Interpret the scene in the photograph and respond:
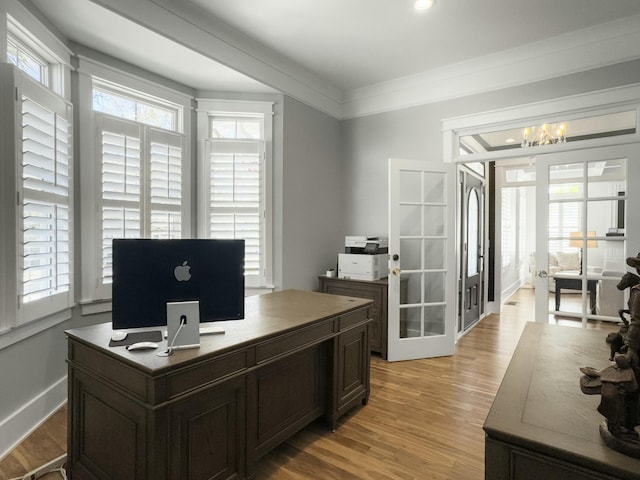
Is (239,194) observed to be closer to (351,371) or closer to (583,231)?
(351,371)

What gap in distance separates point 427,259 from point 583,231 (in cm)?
140

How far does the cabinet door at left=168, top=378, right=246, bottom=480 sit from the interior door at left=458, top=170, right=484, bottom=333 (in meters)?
3.59

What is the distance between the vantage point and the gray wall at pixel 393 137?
333 centimetres

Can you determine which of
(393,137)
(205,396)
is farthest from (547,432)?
(393,137)

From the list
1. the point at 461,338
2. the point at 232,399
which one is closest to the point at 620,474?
the point at 232,399

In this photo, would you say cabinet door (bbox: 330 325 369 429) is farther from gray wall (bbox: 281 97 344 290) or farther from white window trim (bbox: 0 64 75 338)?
white window trim (bbox: 0 64 75 338)

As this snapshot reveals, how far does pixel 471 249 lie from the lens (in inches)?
197

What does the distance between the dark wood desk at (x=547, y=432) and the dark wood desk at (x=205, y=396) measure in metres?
1.11

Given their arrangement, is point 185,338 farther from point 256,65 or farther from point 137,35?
point 256,65

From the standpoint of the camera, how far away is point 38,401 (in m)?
2.46

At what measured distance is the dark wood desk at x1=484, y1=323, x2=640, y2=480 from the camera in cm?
81

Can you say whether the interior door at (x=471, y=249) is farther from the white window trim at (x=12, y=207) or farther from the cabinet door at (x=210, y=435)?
the white window trim at (x=12, y=207)

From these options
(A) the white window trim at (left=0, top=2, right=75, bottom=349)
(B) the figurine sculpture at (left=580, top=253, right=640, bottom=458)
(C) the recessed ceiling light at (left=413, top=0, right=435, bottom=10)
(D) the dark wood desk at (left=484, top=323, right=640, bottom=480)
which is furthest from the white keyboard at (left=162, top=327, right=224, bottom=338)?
(C) the recessed ceiling light at (left=413, top=0, right=435, bottom=10)

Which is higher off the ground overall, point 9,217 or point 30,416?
point 9,217
